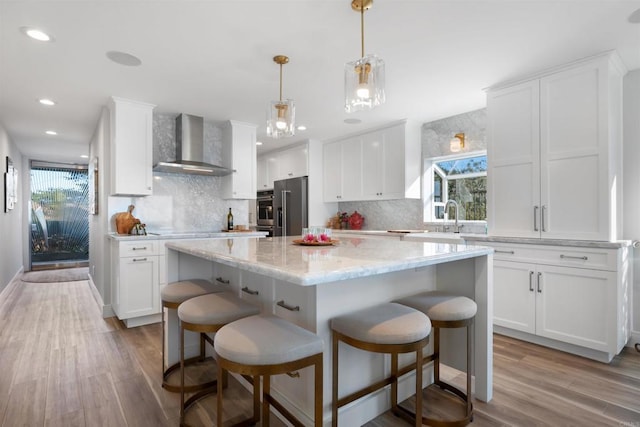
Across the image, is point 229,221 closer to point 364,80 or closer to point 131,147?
point 131,147

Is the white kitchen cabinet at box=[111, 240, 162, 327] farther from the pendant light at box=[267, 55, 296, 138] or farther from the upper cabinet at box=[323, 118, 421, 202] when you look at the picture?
the upper cabinet at box=[323, 118, 421, 202]

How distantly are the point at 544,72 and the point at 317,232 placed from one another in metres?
2.40

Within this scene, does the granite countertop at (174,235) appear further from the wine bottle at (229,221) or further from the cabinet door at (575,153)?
the cabinet door at (575,153)

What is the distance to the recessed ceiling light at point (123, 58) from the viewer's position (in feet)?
8.38

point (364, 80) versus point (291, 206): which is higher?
point (364, 80)

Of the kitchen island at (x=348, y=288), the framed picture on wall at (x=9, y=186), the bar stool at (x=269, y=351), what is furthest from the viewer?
the framed picture on wall at (x=9, y=186)

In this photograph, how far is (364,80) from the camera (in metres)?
1.87

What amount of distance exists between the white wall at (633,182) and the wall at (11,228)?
6.97 meters

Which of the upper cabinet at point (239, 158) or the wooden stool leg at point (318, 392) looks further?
the upper cabinet at point (239, 158)

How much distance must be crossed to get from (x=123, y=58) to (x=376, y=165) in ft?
10.4

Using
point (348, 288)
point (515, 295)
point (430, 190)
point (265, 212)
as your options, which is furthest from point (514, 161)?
point (265, 212)

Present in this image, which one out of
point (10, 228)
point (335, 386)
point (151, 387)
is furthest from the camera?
point (10, 228)

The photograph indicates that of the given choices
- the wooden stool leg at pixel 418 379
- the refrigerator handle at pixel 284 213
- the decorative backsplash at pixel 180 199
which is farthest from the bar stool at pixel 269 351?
the refrigerator handle at pixel 284 213

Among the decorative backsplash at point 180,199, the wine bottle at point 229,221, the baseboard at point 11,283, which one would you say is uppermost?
the decorative backsplash at point 180,199
